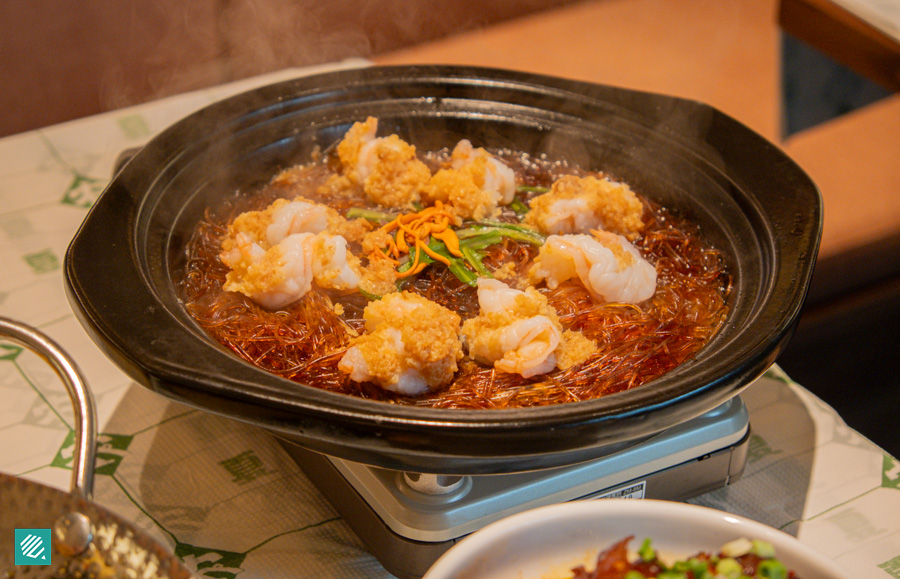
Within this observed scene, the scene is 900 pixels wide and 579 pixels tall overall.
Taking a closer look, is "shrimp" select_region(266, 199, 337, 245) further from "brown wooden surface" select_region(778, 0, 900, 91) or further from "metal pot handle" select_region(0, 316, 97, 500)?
"brown wooden surface" select_region(778, 0, 900, 91)

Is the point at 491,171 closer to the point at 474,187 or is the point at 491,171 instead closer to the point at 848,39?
the point at 474,187

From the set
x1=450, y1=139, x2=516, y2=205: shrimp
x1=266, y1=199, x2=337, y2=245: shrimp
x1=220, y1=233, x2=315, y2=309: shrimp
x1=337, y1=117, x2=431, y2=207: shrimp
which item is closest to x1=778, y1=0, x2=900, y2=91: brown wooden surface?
x1=450, y1=139, x2=516, y2=205: shrimp

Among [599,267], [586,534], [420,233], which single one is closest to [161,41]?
[420,233]

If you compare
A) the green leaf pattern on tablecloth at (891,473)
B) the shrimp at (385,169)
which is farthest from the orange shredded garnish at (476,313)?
the green leaf pattern on tablecloth at (891,473)

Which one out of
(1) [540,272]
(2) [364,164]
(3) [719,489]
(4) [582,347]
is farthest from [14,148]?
(3) [719,489]

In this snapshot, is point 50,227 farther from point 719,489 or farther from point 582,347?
point 719,489

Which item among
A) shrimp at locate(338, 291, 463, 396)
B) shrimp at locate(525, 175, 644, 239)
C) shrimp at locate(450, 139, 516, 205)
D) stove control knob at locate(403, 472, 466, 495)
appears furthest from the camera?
shrimp at locate(450, 139, 516, 205)

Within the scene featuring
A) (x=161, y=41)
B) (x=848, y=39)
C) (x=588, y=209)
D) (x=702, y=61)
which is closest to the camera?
(x=588, y=209)
